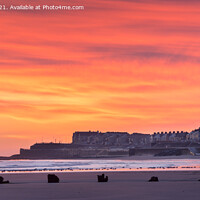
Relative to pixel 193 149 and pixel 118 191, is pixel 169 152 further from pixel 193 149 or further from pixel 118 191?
pixel 118 191

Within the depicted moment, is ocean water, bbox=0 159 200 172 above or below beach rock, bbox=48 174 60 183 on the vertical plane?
above

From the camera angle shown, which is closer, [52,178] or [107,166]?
[52,178]

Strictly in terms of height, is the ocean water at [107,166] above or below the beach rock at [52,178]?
above

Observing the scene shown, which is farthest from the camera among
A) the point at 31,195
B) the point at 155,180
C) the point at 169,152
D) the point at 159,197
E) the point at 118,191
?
the point at 169,152

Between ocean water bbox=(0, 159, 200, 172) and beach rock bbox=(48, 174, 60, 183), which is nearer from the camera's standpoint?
beach rock bbox=(48, 174, 60, 183)

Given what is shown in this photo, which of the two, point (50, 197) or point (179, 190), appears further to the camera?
point (179, 190)

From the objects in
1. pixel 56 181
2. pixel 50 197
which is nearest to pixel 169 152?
pixel 56 181

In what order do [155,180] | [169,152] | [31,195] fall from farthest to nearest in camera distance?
1. [169,152]
2. [155,180]
3. [31,195]

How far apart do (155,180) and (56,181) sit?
6.61 meters

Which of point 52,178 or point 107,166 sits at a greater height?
point 107,166

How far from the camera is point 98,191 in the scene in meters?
28.7

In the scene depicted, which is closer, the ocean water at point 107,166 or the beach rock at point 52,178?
the beach rock at point 52,178

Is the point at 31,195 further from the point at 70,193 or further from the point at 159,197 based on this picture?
the point at 159,197

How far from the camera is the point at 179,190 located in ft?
93.1
